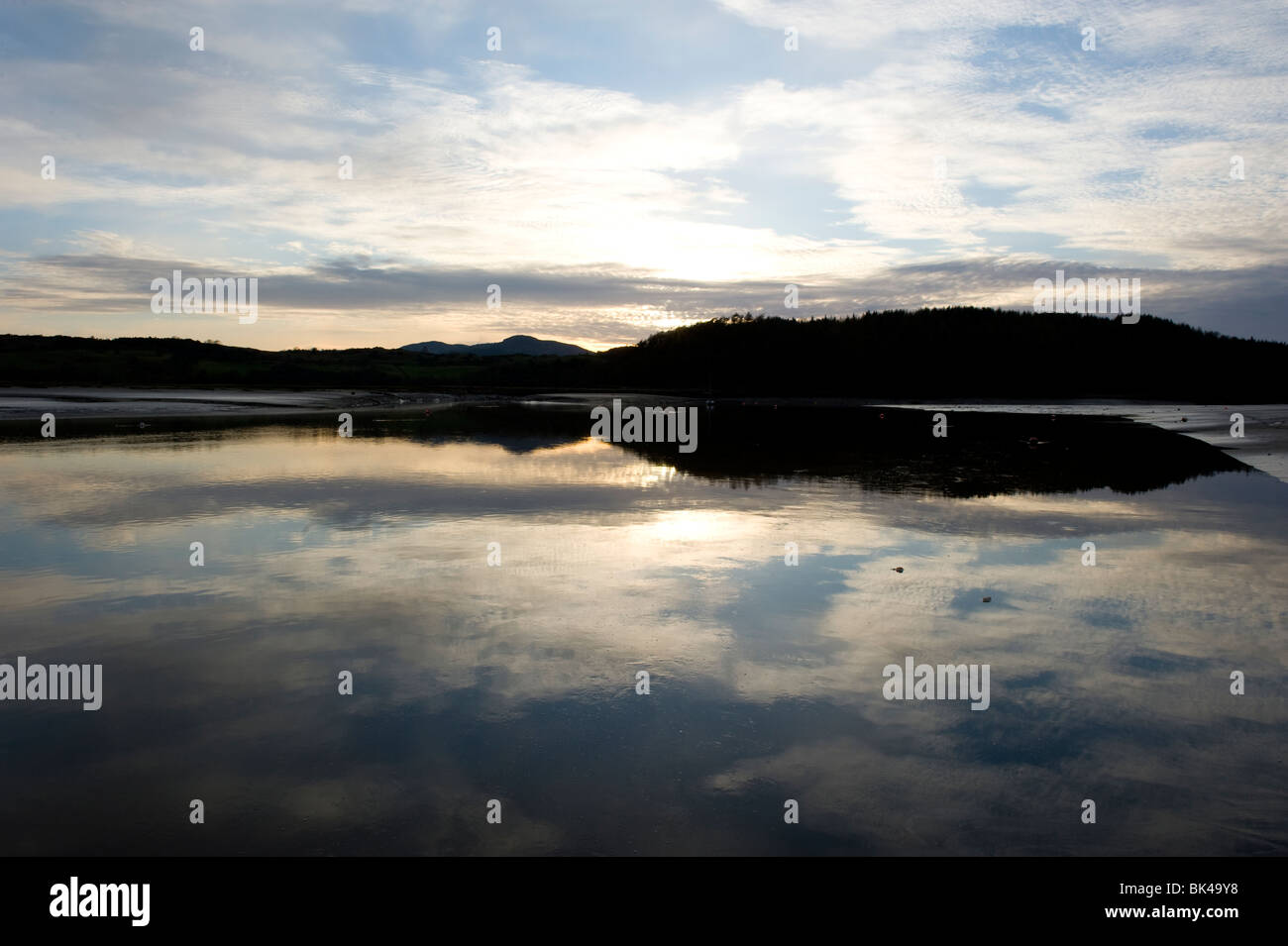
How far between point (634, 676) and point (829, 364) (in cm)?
14854

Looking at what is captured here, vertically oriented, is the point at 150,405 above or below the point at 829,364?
below

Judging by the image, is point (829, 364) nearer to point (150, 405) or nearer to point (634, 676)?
point (150, 405)

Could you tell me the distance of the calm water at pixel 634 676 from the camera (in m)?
6.44

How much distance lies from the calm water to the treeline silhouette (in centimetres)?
10246

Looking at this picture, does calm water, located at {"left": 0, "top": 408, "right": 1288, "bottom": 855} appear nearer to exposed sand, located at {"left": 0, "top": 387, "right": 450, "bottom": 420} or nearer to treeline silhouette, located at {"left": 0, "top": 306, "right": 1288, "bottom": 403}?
exposed sand, located at {"left": 0, "top": 387, "right": 450, "bottom": 420}

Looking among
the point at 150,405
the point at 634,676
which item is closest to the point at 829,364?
the point at 150,405

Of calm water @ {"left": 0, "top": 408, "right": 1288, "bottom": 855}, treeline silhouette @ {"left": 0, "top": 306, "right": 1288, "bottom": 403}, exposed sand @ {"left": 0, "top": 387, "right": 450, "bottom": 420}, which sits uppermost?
treeline silhouette @ {"left": 0, "top": 306, "right": 1288, "bottom": 403}

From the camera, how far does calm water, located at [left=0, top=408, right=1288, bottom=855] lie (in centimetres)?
644

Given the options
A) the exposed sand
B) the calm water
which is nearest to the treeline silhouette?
the exposed sand

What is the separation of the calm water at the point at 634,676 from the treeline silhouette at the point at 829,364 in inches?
4034

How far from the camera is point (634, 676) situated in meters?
9.38

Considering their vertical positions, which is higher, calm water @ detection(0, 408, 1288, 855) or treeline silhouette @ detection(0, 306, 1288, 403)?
treeline silhouette @ detection(0, 306, 1288, 403)

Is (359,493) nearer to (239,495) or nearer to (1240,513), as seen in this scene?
(239,495)
